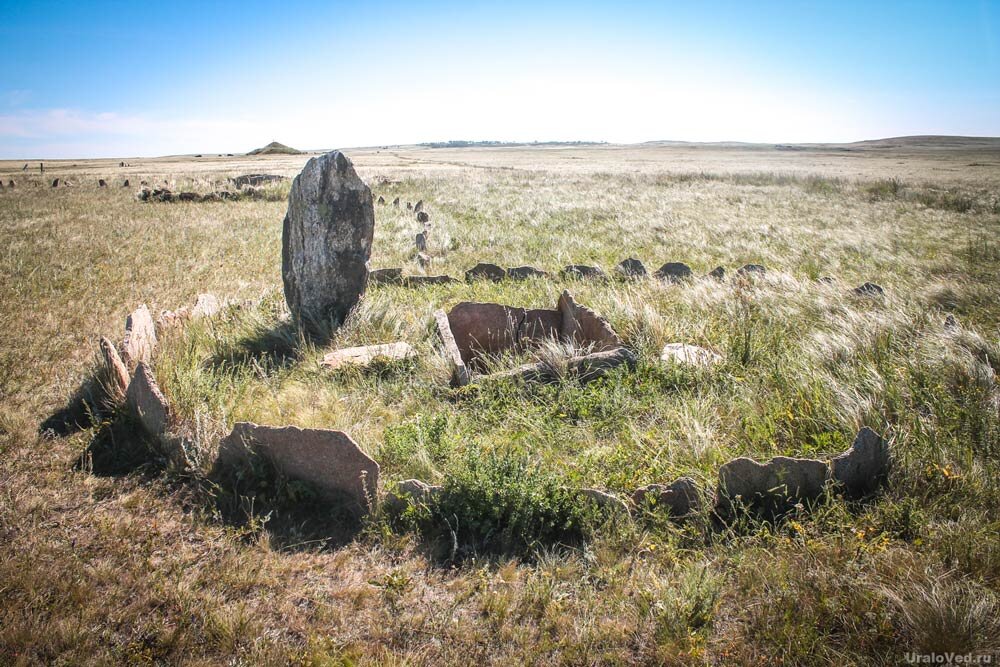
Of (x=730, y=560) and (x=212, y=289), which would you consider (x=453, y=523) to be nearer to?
(x=730, y=560)

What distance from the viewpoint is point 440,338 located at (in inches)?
217

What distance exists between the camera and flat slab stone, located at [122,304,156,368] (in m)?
4.42

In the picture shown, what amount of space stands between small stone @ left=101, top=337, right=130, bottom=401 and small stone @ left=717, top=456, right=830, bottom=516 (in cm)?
466

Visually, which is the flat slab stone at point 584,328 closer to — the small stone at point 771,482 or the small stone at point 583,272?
the small stone at point 771,482

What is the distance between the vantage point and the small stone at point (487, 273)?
8967 mm

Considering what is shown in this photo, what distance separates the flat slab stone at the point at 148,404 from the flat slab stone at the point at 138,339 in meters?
0.42

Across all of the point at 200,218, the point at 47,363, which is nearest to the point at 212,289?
the point at 47,363

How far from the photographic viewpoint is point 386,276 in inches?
347

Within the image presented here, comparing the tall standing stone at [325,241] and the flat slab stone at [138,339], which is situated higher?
the tall standing stone at [325,241]

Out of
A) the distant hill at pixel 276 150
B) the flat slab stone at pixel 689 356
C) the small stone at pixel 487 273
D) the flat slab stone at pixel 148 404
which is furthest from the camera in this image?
the distant hill at pixel 276 150

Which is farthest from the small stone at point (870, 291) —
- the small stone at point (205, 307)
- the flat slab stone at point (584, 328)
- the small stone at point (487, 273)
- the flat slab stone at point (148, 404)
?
the small stone at point (205, 307)

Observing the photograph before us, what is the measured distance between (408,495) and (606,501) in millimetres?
1246

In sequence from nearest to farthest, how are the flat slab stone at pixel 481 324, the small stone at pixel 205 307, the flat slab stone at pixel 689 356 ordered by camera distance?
the flat slab stone at pixel 689 356 → the flat slab stone at pixel 481 324 → the small stone at pixel 205 307

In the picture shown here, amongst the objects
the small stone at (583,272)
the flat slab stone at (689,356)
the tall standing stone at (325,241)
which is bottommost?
the flat slab stone at (689,356)
